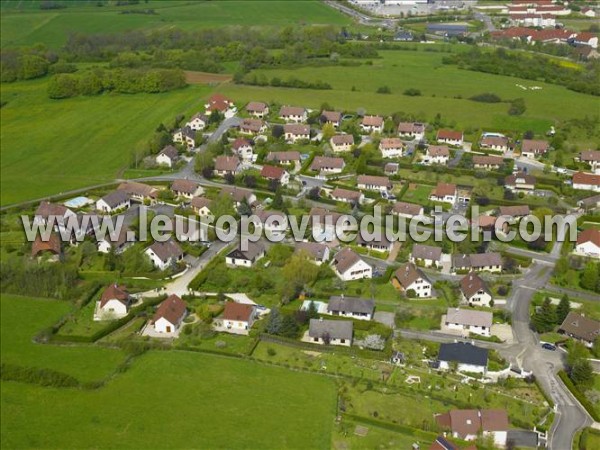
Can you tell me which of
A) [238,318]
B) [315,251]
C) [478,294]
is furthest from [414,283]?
[238,318]

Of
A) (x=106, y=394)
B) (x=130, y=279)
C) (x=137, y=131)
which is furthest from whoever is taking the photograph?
(x=137, y=131)

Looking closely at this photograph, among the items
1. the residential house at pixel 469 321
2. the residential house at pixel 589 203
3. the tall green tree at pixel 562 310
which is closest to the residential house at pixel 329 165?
the residential house at pixel 589 203

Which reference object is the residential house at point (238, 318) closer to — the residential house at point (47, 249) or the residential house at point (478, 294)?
the residential house at point (478, 294)

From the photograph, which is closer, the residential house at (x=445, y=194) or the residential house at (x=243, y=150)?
the residential house at (x=445, y=194)

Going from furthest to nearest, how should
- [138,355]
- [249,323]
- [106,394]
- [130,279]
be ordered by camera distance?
[130,279]
[249,323]
[138,355]
[106,394]

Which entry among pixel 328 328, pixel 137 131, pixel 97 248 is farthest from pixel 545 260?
pixel 137 131

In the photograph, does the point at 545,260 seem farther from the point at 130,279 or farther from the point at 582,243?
the point at 130,279

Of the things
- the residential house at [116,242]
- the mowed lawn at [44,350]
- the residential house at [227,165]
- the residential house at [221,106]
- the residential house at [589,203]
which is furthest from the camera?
the residential house at [221,106]

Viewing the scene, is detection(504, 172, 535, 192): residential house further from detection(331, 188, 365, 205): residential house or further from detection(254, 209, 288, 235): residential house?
detection(254, 209, 288, 235): residential house
